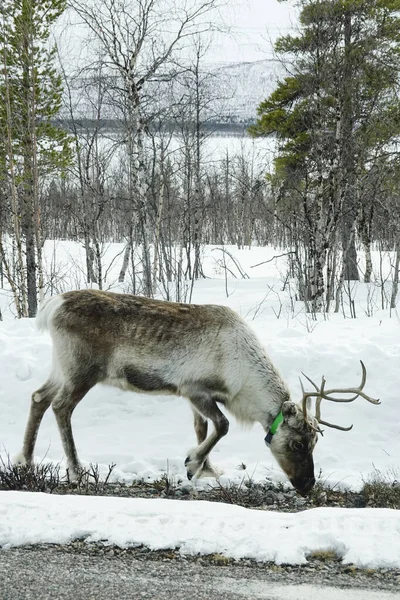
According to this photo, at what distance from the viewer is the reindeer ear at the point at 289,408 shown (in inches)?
189

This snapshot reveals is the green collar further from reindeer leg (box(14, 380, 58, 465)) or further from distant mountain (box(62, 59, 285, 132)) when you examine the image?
distant mountain (box(62, 59, 285, 132))

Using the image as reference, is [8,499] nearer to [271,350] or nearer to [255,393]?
[255,393]

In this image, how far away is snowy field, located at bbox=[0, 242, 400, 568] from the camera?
2.90 m

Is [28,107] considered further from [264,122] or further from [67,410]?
[67,410]

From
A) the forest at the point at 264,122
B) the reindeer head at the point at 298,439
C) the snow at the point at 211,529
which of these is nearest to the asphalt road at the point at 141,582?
the snow at the point at 211,529

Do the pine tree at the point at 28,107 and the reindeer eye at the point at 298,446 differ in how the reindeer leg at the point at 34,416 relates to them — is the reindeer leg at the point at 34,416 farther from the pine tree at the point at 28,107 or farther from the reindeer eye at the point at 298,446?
the pine tree at the point at 28,107

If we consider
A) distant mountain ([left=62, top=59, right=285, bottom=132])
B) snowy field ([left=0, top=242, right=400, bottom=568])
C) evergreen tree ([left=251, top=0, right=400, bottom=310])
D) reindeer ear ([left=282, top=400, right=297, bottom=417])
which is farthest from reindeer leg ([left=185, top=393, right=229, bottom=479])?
distant mountain ([left=62, top=59, right=285, bottom=132])

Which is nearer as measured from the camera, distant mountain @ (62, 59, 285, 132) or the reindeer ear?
the reindeer ear

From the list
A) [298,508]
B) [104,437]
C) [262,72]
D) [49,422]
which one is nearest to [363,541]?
[298,508]

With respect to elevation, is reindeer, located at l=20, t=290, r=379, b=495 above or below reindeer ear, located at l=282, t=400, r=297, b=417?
above

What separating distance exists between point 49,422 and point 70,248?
26.6 m

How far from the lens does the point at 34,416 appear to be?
5.09 m

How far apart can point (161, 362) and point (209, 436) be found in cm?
72

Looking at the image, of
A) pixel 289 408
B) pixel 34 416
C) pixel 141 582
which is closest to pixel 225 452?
pixel 289 408
